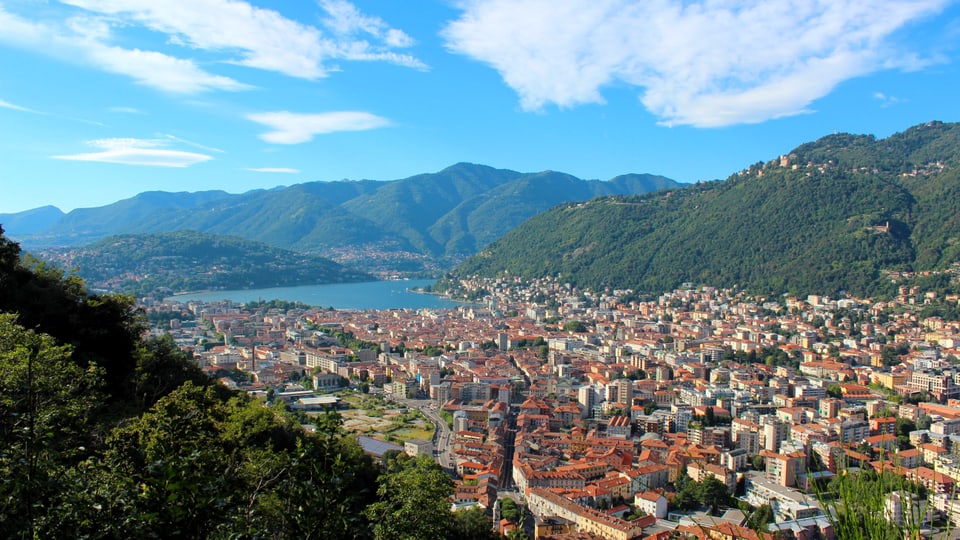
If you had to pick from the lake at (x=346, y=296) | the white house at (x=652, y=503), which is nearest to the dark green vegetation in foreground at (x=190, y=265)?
the lake at (x=346, y=296)

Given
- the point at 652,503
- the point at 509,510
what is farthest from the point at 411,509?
the point at 652,503

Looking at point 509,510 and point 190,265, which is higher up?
point 190,265

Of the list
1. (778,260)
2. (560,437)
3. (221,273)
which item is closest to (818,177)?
(778,260)

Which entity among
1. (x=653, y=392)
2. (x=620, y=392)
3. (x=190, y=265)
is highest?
(x=190, y=265)

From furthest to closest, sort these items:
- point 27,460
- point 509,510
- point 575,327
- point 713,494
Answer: point 575,327 → point 713,494 → point 509,510 → point 27,460

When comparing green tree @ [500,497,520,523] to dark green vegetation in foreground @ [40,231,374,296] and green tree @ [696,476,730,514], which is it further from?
dark green vegetation in foreground @ [40,231,374,296]

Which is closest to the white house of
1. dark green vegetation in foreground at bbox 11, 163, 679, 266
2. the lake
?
the lake

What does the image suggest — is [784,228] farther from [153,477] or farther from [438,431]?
[153,477]
